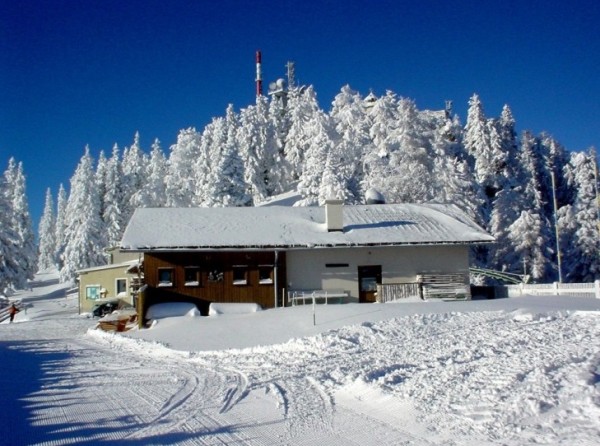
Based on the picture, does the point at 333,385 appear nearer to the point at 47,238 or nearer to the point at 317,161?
the point at 317,161

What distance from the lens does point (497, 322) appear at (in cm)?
1795

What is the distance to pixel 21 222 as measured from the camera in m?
76.9

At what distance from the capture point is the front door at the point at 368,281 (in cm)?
2933

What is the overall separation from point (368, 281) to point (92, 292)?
2717 centimetres

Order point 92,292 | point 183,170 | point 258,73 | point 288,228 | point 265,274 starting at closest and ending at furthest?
1. point 265,274
2. point 288,228
3. point 92,292
4. point 183,170
5. point 258,73

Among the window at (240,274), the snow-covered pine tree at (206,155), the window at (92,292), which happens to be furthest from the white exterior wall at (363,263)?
the snow-covered pine tree at (206,155)

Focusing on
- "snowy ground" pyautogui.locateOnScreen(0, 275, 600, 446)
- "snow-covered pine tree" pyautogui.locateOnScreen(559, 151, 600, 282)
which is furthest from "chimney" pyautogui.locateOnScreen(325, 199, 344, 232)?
"snow-covered pine tree" pyautogui.locateOnScreen(559, 151, 600, 282)

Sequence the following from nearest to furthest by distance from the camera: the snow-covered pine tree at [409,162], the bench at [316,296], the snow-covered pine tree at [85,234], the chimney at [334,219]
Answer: the bench at [316,296] < the chimney at [334,219] < the snow-covered pine tree at [409,162] < the snow-covered pine tree at [85,234]

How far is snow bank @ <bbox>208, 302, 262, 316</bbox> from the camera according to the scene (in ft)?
89.6

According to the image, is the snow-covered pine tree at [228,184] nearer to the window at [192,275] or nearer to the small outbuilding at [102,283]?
the small outbuilding at [102,283]

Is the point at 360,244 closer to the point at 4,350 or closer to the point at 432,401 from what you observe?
the point at 4,350

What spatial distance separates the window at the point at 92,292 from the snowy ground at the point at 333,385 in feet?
88.0

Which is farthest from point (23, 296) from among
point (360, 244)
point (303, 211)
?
point (360, 244)

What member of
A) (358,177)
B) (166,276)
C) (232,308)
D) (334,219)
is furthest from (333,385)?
(358,177)
